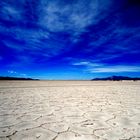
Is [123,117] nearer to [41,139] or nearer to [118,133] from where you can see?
[118,133]

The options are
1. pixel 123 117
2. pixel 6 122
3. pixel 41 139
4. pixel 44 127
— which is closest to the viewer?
pixel 41 139

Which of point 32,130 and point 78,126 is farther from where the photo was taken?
point 78,126

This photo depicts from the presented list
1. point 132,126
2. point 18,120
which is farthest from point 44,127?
point 132,126

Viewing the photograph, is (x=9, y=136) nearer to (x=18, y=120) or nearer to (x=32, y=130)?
(x=32, y=130)

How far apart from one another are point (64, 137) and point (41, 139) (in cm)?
32

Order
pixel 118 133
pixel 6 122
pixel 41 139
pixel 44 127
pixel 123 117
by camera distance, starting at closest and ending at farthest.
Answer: pixel 41 139
pixel 118 133
pixel 44 127
pixel 6 122
pixel 123 117

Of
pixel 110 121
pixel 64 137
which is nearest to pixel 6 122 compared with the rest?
pixel 64 137

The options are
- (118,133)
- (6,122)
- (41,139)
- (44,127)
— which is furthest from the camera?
(6,122)

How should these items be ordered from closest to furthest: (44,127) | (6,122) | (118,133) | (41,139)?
1. (41,139)
2. (118,133)
3. (44,127)
4. (6,122)

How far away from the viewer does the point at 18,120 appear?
9.71 feet

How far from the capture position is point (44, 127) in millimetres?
2564

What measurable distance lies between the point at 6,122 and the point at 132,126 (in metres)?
2.24

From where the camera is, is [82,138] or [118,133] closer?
[82,138]

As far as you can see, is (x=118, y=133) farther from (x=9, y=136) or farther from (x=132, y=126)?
(x=9, y=136)
